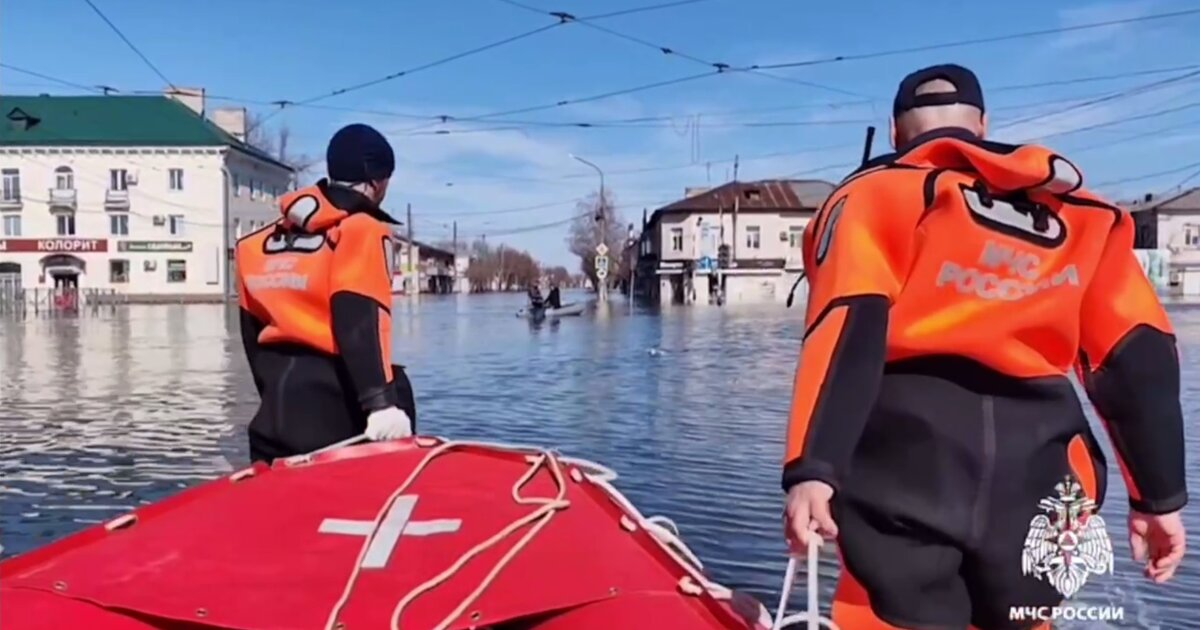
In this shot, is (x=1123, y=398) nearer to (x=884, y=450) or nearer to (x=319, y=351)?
(x=884, y=450)

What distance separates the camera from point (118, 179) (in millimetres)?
59531

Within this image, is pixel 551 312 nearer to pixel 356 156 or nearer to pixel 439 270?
pixel 356 156

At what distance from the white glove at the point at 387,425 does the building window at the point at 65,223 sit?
6358 centimetres

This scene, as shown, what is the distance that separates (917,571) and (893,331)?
0.44m

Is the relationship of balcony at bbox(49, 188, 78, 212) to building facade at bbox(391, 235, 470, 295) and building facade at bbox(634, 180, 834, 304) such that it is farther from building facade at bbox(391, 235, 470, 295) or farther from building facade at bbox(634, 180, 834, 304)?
building facade at bbox(634, 180, 834, 304)

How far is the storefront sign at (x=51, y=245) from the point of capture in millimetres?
59531

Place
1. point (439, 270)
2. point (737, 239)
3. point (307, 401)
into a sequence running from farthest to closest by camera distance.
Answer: point (439, 270) < point (737, 239) < point (307, 401)

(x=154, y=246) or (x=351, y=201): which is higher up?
(x=154, y=246)

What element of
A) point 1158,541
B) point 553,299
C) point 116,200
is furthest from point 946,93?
point 116,200

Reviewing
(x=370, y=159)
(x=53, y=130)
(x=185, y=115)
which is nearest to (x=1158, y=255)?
(x=185, y=115)

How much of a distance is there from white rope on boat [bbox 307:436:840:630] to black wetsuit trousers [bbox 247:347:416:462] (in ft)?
1.14

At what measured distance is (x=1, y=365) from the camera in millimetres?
16844

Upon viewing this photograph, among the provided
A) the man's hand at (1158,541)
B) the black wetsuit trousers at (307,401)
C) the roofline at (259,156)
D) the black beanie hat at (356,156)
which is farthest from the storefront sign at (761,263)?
the man's hand at (1158,541)

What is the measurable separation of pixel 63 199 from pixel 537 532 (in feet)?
210
